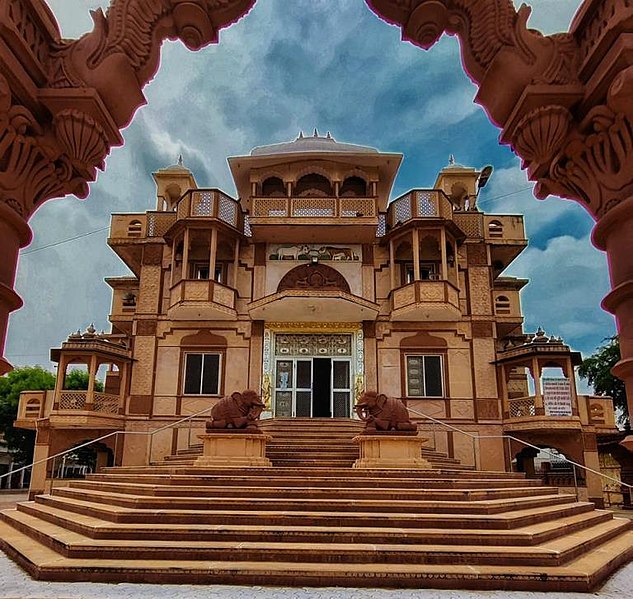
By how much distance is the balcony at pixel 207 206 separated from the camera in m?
18.5

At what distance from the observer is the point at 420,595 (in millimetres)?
4613

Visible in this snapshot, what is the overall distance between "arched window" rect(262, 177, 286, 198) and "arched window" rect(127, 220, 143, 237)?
480 centimetres

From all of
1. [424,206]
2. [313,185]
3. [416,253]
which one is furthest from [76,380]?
[424,206]

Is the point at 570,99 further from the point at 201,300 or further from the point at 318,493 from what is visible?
the point at 201,300

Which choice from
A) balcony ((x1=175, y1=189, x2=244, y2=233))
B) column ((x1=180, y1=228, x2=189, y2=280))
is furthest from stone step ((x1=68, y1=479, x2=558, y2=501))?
balcony ((x1=175, y1=189, x2=244, y2=233))

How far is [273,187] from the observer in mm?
20797

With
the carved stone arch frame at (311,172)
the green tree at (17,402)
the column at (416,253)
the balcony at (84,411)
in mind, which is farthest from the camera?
the green tree at (17,402)

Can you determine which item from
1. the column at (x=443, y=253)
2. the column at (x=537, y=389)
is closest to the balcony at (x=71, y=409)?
the column at (x=443, y=253)

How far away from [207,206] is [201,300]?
11.6 feet

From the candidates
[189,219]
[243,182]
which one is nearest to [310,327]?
[189,219]

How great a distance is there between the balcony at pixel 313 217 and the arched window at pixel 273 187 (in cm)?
197

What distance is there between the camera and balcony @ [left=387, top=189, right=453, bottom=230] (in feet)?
60.0

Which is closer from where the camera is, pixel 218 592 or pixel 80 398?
pixel 218 592

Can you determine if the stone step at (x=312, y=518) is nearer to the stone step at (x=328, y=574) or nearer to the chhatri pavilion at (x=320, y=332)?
the stone step at (x=328, y=574)
